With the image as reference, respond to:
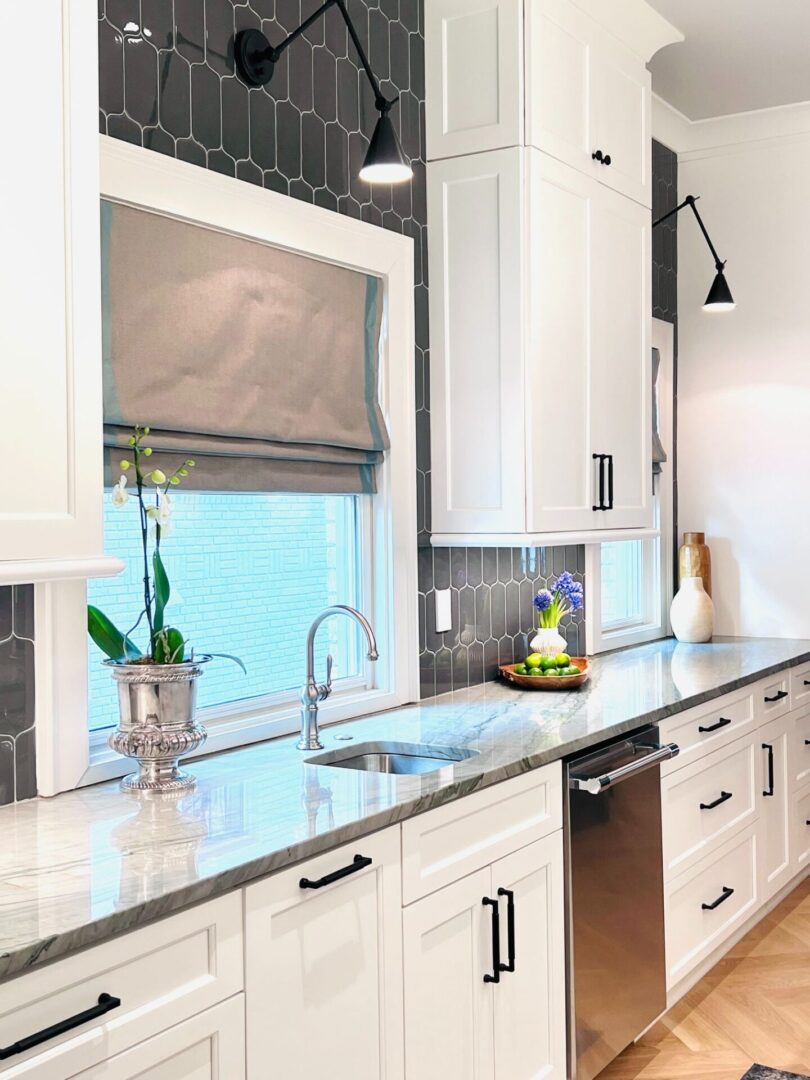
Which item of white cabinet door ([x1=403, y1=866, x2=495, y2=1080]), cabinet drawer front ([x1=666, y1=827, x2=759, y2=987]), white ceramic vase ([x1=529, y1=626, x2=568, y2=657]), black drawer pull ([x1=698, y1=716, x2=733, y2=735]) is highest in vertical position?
white ceramic vase ([x1=529, y1=626, x2=568, y2=657])

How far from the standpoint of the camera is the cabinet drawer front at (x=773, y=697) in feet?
12.3

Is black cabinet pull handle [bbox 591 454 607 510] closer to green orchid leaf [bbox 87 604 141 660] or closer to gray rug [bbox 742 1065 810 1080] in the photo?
gray rug [bbox 742 1065 810 1080]

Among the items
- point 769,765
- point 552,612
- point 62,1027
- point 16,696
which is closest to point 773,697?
point 769,765

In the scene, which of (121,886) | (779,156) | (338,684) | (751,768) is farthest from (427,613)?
(779,156)

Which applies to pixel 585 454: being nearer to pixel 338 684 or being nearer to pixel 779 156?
pixel 338 684

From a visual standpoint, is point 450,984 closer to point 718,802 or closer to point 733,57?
point 718,802

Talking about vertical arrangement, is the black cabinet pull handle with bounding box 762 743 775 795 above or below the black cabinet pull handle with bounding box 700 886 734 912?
above

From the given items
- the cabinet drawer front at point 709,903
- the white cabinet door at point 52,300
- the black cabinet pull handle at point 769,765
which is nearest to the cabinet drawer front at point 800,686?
the black cabinet pull handle at point 769,765

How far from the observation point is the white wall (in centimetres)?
451

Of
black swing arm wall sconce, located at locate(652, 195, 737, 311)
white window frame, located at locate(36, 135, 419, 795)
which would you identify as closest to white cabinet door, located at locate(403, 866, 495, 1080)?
white window frame, located at locate(36, 135, 419, 795)

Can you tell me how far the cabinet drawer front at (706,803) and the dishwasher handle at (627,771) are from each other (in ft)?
0.43

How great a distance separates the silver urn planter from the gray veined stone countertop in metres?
0.08

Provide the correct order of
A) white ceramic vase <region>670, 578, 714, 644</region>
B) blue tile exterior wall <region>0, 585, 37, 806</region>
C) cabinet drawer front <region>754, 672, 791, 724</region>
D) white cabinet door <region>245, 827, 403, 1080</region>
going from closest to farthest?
white cabinet door <region>245, 827, 403, 1080</region>, blue tile exterior wall <region>0, 585, 37, 806</region>, cabinet drawer front <region>754, 672, 791, 724</region>, white ceramic vase <region>670, 578, 714, 644</region>

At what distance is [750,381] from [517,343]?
5.97ft
